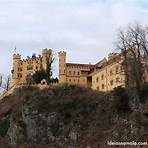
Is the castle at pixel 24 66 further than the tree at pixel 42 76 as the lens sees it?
Yes

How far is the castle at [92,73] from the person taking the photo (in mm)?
99312

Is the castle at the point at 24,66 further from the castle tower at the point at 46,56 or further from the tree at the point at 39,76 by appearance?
the tree at the point at 39,76

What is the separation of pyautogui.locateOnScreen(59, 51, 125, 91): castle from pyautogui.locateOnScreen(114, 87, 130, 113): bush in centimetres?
2452

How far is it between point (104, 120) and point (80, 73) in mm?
41510

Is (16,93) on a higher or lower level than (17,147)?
higher

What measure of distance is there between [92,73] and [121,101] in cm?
3885

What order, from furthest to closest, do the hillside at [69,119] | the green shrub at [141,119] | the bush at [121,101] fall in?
the bush at [121,101], the hillside at [69,119], the green shrub at [141,119]

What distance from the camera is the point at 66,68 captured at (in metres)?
112

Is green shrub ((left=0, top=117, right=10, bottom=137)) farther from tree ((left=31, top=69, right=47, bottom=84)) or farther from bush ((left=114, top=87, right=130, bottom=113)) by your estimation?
bush ((left=114, top=87, right=130, bottom=113))

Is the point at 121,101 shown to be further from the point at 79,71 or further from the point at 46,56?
the point at 46,56

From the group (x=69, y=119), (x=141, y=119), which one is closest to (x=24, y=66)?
(x=69, y=119)

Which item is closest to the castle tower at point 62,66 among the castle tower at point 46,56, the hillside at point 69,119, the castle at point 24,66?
the castle tower at point 46,56

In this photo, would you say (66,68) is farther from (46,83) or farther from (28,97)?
(28,97)

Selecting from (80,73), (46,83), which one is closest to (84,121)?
(46,83)
